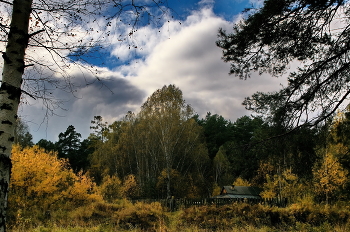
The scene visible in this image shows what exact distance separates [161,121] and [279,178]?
10923mm

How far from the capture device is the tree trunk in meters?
2.24

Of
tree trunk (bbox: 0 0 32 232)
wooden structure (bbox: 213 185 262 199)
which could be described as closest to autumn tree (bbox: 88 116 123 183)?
wooden structure (bbox: 213 185 262 199)

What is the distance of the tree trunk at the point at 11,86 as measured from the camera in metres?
2.24

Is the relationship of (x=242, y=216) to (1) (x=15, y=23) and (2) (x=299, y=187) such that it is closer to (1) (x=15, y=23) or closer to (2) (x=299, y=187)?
(2) (x=299, y=187)

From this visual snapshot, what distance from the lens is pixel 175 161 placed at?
31.5 m

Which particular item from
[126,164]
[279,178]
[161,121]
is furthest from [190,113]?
[126,164]

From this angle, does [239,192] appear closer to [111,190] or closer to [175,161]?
[175,161]

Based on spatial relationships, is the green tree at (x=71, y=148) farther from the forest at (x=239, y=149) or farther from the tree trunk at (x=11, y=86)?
the tree trunk at (x=11, y=86)

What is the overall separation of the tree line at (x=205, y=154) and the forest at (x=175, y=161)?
0.02 metres

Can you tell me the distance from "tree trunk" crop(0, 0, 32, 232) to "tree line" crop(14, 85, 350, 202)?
522 cm

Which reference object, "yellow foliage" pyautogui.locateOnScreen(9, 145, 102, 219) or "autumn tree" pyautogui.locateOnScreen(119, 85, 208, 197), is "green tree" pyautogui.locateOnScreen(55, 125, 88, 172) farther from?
"yellow foliage" pyautogui.locateOnScreen(9, 145, 102, 219)

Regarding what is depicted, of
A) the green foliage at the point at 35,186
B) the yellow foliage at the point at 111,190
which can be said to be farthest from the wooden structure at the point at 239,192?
the green foliage at the point at 35,186

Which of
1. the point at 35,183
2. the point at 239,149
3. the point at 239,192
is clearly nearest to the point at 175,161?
the point at 239,192

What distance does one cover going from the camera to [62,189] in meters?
14.9
